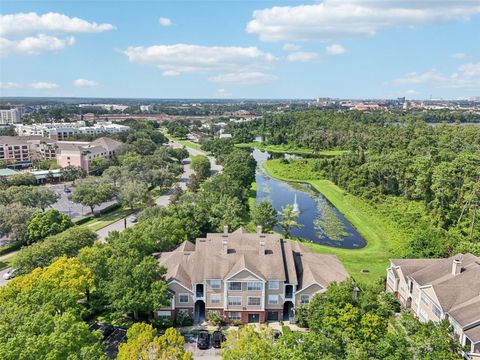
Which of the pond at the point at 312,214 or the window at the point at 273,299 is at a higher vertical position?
the window at the point at 273,299

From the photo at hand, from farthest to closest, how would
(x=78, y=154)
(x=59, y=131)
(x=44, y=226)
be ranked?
(x=59, y=131), (x=78, y=154), (x=44, y=226)

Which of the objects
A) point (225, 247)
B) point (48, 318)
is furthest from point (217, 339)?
point (48, 318)

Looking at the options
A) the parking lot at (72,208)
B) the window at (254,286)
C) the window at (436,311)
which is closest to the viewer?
the window at (436,311)

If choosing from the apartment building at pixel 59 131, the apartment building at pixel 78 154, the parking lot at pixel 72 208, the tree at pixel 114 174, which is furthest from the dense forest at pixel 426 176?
the apartment building at pixel 59 131

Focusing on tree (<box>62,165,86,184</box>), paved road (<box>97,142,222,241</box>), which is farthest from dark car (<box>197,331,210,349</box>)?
tree (<box>62,165,86,184</box>)

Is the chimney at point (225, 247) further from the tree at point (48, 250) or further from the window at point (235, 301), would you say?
the tree at point (48, 250)

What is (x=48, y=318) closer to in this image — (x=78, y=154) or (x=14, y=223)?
(x=14, y=223)

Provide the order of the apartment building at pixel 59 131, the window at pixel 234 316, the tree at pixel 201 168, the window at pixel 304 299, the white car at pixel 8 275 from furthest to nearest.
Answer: the apartment building at pixel 59 131
the tree at pixel 201 168
the white car at pixel 8 275
the window at pixel 304 299
the window at pixel 234 316
